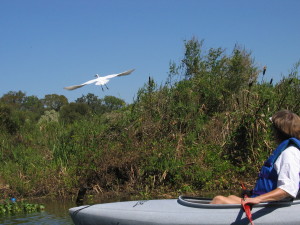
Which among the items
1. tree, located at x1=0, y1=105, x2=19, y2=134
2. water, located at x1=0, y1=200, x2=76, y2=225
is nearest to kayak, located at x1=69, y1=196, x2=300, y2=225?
water, located at x1=0, y1=200, x2=76, y2=225

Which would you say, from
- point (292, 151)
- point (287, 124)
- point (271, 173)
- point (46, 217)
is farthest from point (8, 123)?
point (292, 151)

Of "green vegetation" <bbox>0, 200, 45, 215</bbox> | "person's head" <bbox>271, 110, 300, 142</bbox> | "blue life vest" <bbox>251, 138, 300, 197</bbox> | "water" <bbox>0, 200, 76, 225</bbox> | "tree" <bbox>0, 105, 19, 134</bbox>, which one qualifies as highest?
"tree" <bbox>0, 105, 19, 134</bbox>

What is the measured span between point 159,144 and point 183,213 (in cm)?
491

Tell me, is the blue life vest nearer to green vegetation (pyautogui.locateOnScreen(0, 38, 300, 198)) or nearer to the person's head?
the person's head

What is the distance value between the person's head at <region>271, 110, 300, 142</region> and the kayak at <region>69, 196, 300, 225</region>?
597mm

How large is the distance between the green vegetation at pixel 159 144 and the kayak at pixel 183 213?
3.41 metres

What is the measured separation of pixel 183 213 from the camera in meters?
4.34

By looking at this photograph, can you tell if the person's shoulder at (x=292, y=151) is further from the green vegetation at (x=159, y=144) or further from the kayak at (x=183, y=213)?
the green vegetation at (x=159, y=144)

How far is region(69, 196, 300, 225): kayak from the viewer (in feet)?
13.2

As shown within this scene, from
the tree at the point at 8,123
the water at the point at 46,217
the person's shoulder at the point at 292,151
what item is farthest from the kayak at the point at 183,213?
the tree at the point at 8,123

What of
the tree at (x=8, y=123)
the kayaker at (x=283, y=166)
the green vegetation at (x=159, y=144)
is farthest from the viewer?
the tree at (x=8, y=123)

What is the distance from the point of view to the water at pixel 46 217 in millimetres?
6544

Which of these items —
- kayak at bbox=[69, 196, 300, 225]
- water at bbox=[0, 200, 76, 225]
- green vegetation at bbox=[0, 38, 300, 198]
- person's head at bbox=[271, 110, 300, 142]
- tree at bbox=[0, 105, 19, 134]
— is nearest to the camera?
person's head at bbox=[271, 110, 300, 142]

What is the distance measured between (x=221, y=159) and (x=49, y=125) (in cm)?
533
